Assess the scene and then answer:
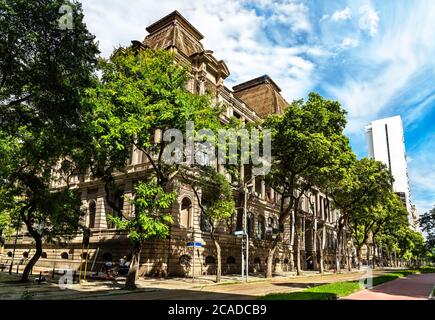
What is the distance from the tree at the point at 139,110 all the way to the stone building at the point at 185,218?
2690 millimetres

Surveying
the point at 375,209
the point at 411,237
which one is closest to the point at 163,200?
the point at 375,209

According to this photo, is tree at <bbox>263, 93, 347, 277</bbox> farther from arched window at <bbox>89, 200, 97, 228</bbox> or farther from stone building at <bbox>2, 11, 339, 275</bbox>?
arched window at <bbox>89, 200, 97, 228</bbox>

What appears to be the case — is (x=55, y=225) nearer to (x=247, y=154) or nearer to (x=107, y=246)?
(x=107, y=246)

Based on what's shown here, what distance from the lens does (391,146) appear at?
608ft

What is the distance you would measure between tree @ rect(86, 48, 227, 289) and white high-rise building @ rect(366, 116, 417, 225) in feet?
587

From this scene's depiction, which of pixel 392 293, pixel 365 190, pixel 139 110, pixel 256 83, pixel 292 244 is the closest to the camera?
pixel 392 293

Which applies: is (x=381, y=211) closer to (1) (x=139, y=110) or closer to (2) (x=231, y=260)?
(2) (x=231, y=260)

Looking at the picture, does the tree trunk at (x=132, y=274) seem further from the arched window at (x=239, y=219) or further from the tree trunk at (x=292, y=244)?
the tree trunk at (x=292, y=244)

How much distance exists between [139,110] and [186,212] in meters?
14.2

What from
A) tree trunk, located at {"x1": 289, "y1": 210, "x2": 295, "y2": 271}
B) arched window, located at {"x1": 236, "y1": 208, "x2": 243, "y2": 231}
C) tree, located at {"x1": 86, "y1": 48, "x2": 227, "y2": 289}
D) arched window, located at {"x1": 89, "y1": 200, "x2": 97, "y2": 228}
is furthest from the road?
tree trunk, located at {"x1": 289, "y1": 210, "x2": 295, "y2": 271}

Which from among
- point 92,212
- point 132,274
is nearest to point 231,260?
point 92,212

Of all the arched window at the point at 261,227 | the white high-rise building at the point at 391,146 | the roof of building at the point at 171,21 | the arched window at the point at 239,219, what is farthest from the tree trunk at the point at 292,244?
the white high-rise building at the point at 391,146

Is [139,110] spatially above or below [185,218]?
above
